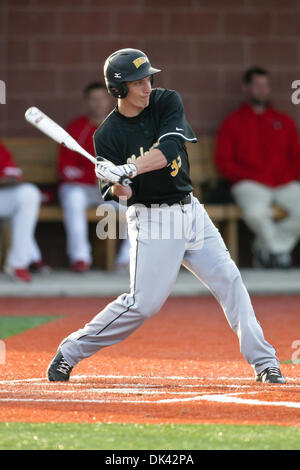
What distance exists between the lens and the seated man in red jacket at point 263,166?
11.1 metres

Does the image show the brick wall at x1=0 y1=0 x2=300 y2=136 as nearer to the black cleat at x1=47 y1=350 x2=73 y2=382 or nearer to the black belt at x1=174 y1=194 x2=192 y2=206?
the black belt at x1=174 y1=194 x2=192 y2=206

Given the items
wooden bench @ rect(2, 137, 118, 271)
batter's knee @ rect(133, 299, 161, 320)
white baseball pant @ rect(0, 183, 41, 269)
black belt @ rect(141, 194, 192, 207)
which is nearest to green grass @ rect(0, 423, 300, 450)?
batter's knee @ rect(133, 299, 161, 320)

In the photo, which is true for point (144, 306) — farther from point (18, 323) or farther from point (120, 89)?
point (18, 323)

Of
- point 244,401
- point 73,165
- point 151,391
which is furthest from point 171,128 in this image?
point 73,165

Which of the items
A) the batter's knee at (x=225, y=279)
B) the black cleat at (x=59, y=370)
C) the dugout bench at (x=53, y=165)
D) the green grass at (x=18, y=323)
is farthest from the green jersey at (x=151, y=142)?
the dugout bench at (x=53, y=165)

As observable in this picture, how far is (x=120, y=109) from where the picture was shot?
5.64 m

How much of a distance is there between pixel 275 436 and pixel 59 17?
8.15 metres

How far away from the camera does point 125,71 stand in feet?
18.1

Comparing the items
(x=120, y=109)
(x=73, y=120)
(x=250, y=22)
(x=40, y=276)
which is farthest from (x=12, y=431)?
(x=250, y=22)

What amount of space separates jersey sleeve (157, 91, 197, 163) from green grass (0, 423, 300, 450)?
149cm

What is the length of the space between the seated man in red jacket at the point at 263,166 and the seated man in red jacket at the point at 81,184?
129 centimetres

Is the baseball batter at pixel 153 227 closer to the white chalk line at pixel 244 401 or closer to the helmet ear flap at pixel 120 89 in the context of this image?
the helmet ear flap at pixel 120 89
